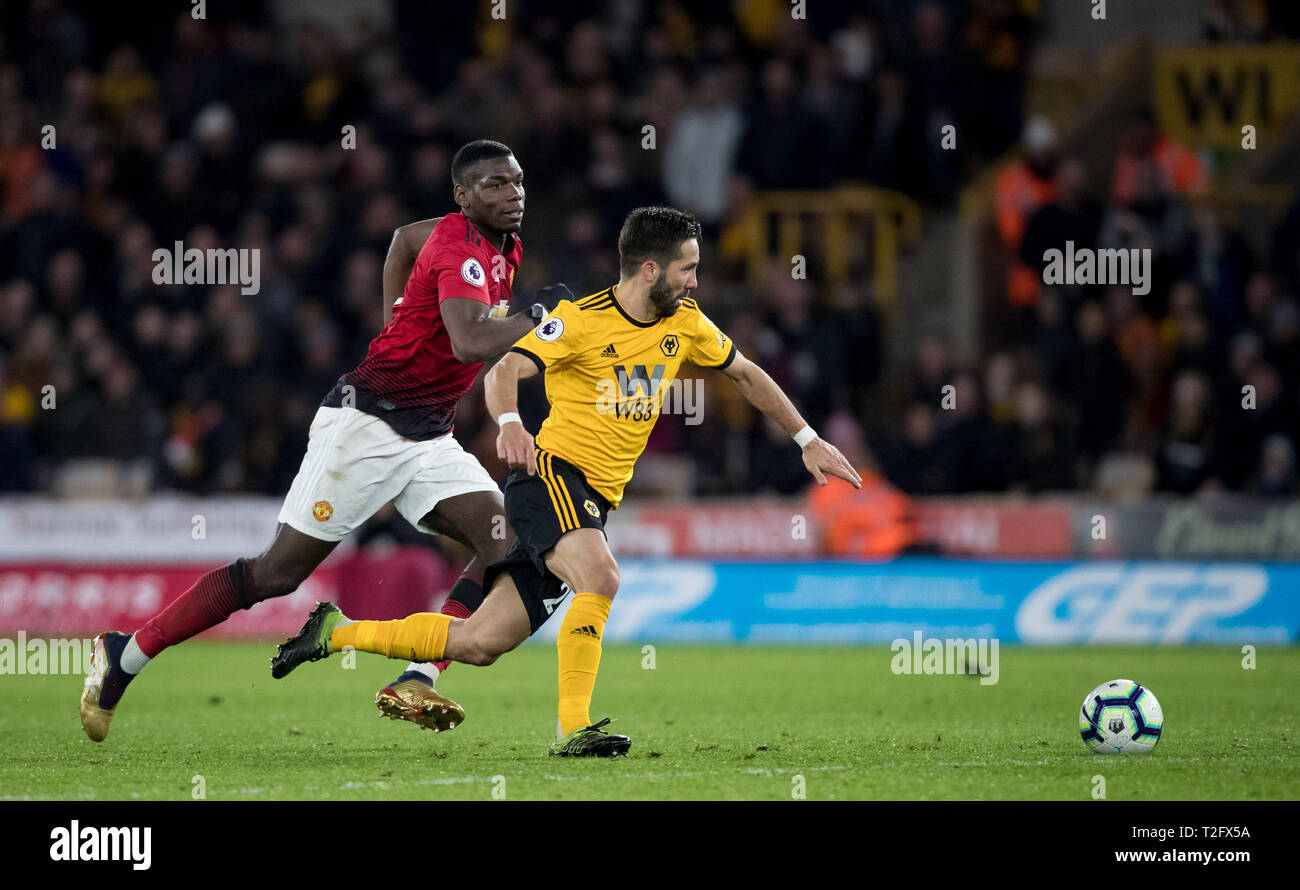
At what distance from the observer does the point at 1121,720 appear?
6.82m

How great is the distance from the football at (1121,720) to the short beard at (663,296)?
2.29 meters

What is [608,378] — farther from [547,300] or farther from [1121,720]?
[1121,720]

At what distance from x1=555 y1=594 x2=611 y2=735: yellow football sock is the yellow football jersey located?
1.68 ft

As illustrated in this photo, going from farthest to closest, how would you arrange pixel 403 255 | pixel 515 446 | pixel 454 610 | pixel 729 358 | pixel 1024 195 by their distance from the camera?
pixel 1024 195
pixel 403 255
pixel 454 610
pixel 729 358
pixel 515 446

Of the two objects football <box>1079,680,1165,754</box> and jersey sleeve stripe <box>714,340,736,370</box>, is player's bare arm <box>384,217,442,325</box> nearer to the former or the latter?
jersey sleeve stripe <box>714,340,736,370</box>

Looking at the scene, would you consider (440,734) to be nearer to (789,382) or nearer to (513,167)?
(513,167)

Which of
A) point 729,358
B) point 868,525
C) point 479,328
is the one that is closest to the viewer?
point 479,328

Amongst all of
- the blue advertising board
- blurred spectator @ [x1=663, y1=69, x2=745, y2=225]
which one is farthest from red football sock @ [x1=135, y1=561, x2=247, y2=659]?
blurred spectator @ [x1=663, y1=69, x2=745, y2=225]

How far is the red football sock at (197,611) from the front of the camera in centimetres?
727

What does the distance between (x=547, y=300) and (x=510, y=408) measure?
0.57m

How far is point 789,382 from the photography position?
1481 centimetres

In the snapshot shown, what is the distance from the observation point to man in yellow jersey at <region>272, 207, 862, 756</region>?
21.8 ft

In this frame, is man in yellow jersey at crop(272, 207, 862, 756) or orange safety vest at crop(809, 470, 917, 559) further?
orange safety vest at crop(809, 470, 917, 559)

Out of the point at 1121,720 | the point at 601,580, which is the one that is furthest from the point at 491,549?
the point at 1121,720
